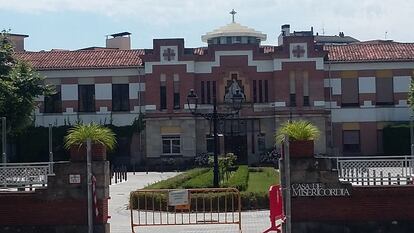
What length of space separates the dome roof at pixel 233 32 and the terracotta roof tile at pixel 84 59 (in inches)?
332

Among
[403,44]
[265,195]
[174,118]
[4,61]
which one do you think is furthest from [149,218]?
[403,44]

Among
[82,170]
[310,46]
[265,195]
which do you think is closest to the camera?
[82,170]

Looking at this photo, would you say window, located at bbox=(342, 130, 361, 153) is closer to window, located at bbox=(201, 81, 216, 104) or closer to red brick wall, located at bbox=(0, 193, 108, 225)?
window, located at bbox=(201, 81, 216, 104)

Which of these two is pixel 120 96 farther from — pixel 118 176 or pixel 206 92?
pixel 118 176

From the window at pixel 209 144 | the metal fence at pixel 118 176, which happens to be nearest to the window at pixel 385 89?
the window at pixel 209 144

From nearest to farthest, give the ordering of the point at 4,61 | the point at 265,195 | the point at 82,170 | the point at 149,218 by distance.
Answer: the point at 82,170
the point at 149,218
the point at 265,195
the point at 4,61

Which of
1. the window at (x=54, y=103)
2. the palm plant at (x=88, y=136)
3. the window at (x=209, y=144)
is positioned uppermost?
the window at (x=54, y=103)

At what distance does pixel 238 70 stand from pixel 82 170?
4054cm

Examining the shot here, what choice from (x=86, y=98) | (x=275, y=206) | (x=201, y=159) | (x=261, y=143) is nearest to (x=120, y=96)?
(x=86, y=98)

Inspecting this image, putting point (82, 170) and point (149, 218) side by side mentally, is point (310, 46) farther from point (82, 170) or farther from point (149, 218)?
point (82, 170)

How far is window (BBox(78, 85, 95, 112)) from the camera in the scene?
200 ft

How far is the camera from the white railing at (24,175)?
2044cm

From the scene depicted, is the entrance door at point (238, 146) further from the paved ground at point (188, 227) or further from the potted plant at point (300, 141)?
the potted plant at point (300, 141)

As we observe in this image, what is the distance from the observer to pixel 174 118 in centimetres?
5969
